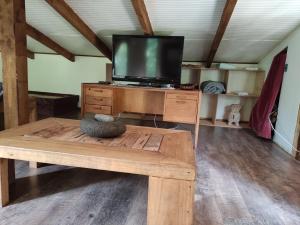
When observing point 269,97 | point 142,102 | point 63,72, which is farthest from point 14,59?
point 63,72

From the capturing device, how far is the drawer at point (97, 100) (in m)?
3.20

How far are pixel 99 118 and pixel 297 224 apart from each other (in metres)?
1.49

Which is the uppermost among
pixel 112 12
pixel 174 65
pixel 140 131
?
pixel 112 12

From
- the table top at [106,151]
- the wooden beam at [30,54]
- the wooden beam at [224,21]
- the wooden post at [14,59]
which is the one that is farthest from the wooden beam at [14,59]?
the wooden beam at [30,54]

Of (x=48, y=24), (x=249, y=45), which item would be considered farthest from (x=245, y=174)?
(x=48, y=24)

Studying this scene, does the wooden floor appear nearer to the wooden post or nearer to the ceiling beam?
the wooden post

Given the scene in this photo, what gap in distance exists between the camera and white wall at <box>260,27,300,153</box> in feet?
9.48

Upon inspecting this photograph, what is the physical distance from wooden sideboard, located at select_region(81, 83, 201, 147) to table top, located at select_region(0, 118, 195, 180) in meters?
1.30

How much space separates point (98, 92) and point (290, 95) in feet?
8.51

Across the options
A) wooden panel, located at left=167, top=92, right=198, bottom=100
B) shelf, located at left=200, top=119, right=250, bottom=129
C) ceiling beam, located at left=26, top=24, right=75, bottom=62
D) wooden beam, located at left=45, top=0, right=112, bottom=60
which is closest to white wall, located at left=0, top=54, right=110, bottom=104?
ceiling beam, located at left=26, top=24, right=75, bottom=62

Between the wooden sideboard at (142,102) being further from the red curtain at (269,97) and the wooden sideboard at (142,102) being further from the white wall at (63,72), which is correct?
the white wall at (63,72)

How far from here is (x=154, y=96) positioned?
3.56 meters

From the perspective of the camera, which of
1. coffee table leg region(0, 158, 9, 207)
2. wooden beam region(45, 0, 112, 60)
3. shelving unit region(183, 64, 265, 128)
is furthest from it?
shelving unit region(183, 64, 265, 128)

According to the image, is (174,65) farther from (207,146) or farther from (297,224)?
(297,224)
